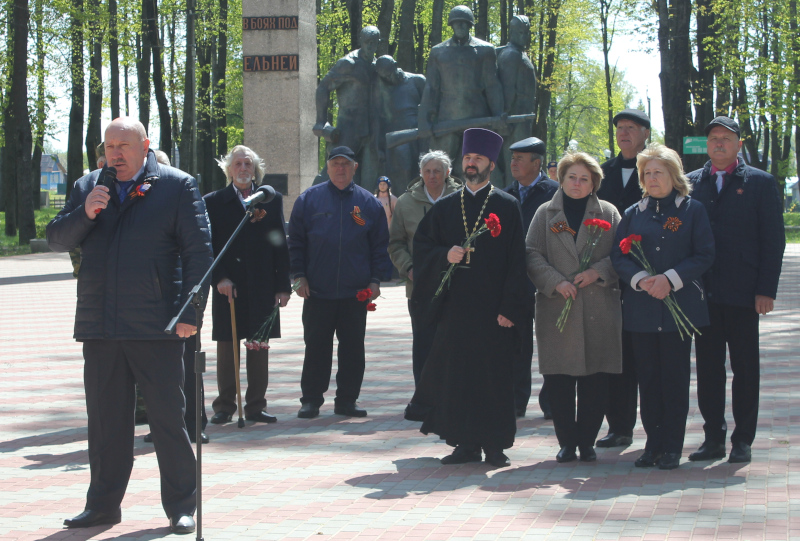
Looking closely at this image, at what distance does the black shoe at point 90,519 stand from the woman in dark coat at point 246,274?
8.84 ft

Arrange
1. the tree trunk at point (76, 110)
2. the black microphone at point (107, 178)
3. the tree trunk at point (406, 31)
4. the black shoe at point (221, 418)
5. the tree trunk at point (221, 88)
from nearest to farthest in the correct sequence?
1. the black microphone at point (107, 178)
2. the black shoe at point (221, 418)
3. the tree trunk at point (406, 31)
4. the tree trunk at point (76, 110)
5. the tree trunk at point (221, 88)

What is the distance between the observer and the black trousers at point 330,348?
26.6ft

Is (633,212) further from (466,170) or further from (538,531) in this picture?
(538,531)

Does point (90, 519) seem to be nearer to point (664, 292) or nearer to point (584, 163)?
point (664, 292)

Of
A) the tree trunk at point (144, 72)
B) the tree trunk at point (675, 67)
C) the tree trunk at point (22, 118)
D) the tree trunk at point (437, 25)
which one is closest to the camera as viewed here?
the tree trunk at point (675, 67)

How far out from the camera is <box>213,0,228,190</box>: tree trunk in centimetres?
3975

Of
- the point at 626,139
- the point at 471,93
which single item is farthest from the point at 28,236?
the point at 626,139

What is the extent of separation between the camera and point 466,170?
644 centimetres

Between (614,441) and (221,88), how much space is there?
38959 mm

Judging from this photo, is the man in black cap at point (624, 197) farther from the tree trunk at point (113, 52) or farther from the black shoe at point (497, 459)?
the tree trunk at point (113, 52)

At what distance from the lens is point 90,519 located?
5082 millimetres

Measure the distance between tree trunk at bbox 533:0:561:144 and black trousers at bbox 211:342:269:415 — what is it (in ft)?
91.8

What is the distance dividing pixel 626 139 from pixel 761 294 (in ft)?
4.73

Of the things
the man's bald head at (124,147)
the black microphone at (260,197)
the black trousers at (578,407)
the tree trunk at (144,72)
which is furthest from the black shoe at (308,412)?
the tree trunk at (144,72)
